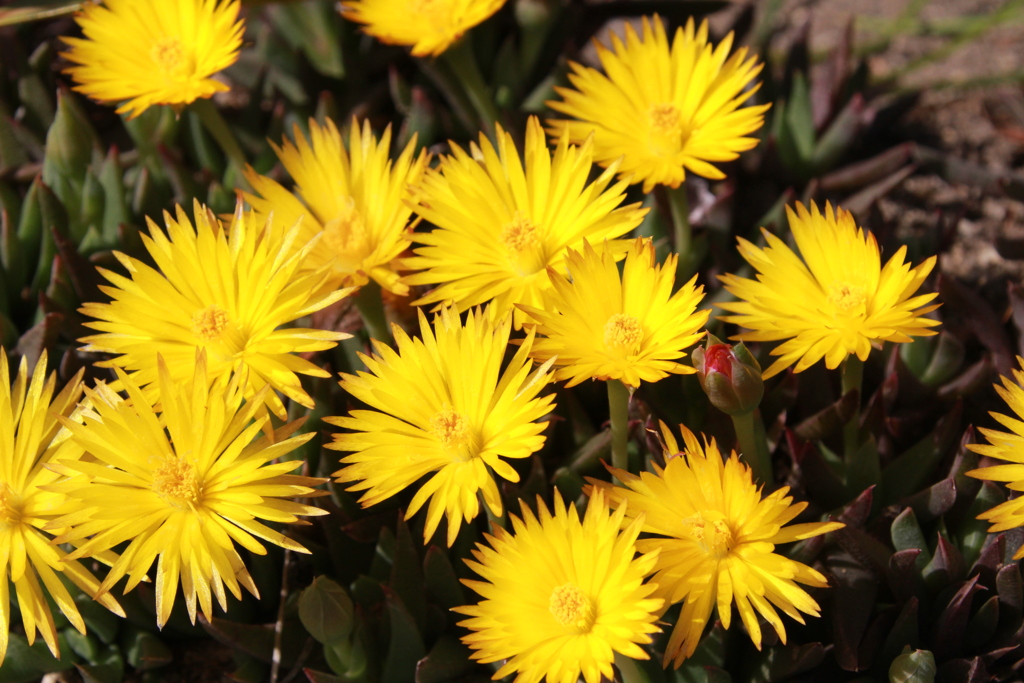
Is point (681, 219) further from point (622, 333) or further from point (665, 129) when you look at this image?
point (622, 333)

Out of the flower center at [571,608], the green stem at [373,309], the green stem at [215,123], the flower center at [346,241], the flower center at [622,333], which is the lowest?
the flower center at [571,608]

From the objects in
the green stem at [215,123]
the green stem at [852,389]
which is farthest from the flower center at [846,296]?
the green stem at [215,123]

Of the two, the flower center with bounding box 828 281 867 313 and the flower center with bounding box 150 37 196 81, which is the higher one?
the flower center with bounding box 150 37 196 81

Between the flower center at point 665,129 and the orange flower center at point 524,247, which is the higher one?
the flower center at point 665,129

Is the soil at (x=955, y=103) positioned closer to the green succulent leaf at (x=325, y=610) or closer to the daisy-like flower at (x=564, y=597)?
the daisy-like flower at (x=564, y=597)

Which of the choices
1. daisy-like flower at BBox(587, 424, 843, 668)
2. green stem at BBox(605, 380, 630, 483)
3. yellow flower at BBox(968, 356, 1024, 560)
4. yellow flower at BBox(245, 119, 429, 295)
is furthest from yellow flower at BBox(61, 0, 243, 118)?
yellow flower at BBox(968, 356, 1024, 560)

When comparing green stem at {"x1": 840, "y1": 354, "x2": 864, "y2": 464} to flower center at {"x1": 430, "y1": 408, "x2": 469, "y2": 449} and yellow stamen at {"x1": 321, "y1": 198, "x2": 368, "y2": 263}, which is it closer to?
flower center at {"x1": 430, "y1": 408, "x2": 469, "y2": 449}

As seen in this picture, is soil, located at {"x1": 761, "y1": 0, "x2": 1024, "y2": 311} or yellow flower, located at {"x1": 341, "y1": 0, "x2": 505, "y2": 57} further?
soil, located at {"x1": 761, "y1": 0, "x2": 1024, "y2": 311}
